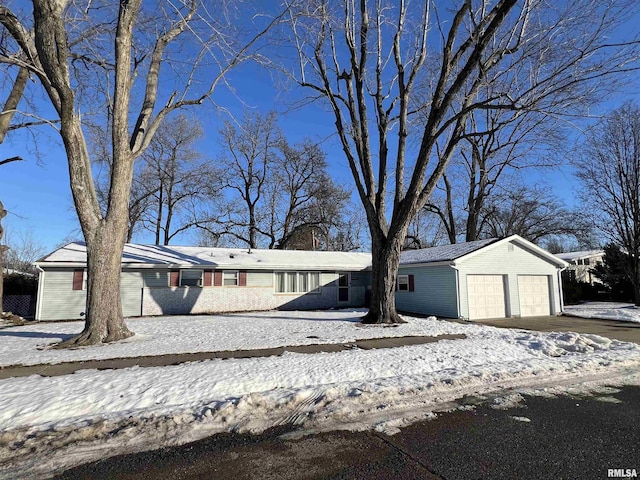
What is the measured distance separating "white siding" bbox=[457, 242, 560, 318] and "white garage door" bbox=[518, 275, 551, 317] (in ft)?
0.71

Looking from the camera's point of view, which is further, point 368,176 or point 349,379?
point 368,176

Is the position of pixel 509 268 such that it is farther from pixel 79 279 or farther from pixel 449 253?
pixel 79 279

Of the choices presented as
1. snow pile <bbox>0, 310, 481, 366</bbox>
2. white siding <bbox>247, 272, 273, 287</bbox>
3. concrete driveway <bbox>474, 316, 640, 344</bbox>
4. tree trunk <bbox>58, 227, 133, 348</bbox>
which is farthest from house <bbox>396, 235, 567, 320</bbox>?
tree trunk <bbox>58, 227, 133, 348</bbox>

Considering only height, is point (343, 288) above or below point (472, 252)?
below

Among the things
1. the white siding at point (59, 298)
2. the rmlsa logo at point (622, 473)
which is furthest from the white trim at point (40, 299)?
the rmlsa logo at point (622, 473)

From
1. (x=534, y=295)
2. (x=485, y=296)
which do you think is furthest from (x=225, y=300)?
(x=534, y=295)

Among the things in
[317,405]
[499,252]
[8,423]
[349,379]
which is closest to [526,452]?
[317,405]

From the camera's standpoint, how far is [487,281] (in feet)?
54.1

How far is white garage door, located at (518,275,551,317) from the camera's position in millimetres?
16953

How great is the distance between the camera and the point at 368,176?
1326 centimetres

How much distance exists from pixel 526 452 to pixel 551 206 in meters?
31.5

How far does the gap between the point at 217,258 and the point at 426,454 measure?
56.1 feet

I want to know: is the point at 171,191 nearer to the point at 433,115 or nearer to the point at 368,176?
the point at 368,176

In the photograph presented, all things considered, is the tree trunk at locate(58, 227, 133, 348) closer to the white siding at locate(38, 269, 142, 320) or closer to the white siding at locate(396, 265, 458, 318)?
the white siding at locate(38, 269, 142, 320)
